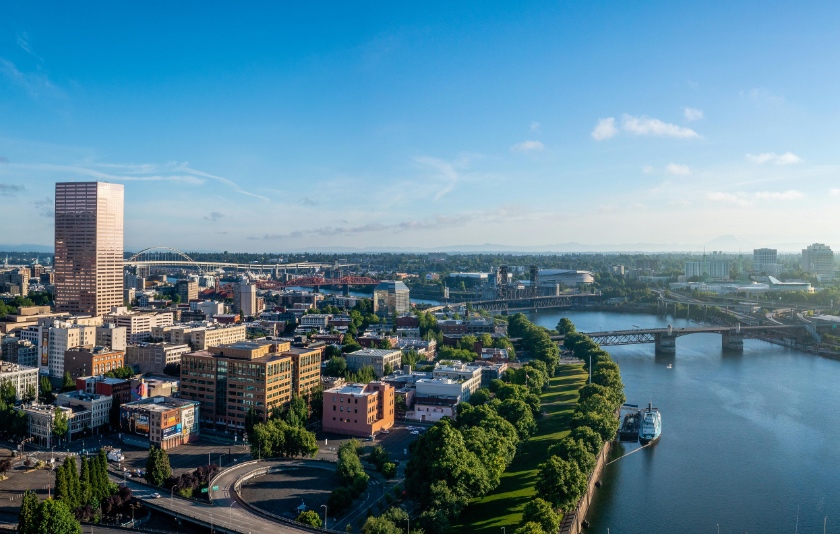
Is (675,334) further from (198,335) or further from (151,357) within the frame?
(151,357)

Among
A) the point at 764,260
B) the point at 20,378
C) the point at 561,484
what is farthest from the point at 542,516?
the point at 764,260

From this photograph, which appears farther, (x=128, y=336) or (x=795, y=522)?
(x=128, y=336)

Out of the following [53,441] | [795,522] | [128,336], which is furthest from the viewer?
[128,336]

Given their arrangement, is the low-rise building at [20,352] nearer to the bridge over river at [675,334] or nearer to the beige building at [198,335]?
the beige building at [198,335]

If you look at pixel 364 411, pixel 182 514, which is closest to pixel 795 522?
pixel 364 411

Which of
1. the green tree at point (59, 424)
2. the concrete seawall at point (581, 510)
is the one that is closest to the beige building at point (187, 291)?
the green tree at point (59, 424)

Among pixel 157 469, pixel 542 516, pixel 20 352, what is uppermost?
pixel 20 352

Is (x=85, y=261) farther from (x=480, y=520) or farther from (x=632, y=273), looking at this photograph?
(x=632, y=273)
